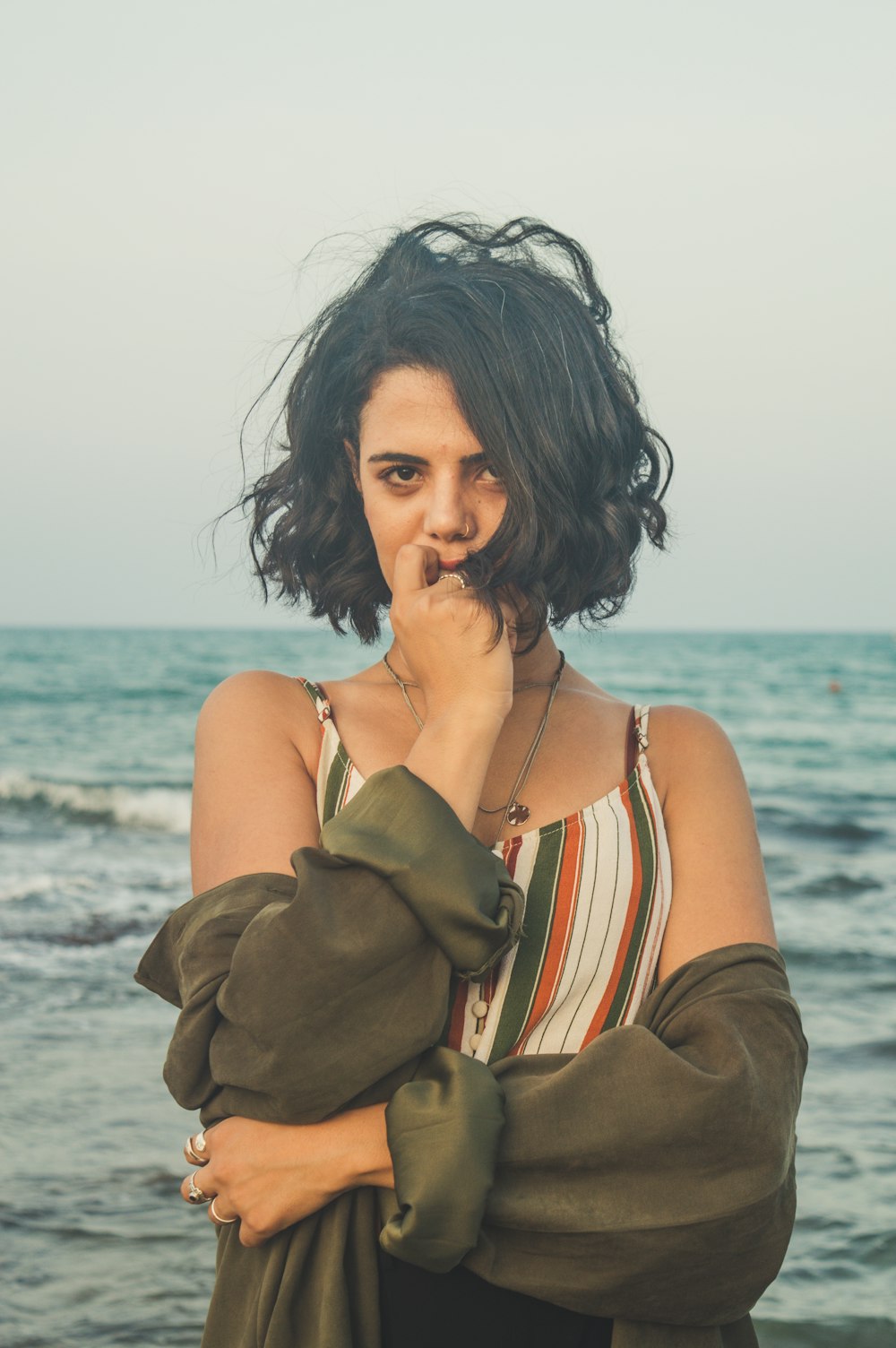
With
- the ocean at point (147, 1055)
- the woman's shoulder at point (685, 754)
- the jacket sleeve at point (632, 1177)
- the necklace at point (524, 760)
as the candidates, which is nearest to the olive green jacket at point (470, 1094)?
the jacket sleeve at point (632, 1177)

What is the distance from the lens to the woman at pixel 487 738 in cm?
171

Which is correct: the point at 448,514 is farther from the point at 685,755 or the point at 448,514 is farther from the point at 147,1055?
the point at 147,1055

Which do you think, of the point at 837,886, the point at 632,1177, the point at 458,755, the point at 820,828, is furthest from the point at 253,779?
the point at 820,828

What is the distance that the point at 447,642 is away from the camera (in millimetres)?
1887

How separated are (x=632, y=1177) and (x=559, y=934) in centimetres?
37

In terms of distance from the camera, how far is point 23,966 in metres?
7.36

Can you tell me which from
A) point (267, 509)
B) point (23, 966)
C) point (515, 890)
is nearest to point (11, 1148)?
point (23, 966)

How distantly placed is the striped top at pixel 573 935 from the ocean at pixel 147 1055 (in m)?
0.48

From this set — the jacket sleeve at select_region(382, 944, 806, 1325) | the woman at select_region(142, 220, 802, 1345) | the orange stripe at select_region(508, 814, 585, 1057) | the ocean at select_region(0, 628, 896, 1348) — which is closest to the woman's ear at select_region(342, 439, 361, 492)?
the woman at select_region(142, 220, 802, 1345)

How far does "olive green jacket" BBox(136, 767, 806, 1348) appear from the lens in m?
1.58

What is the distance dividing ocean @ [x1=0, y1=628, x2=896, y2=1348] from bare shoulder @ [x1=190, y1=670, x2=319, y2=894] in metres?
0.55

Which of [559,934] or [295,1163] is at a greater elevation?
[559,934]

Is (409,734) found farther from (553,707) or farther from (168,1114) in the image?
(168,1114)

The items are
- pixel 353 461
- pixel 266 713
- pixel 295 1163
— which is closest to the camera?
pixel 295 1163
